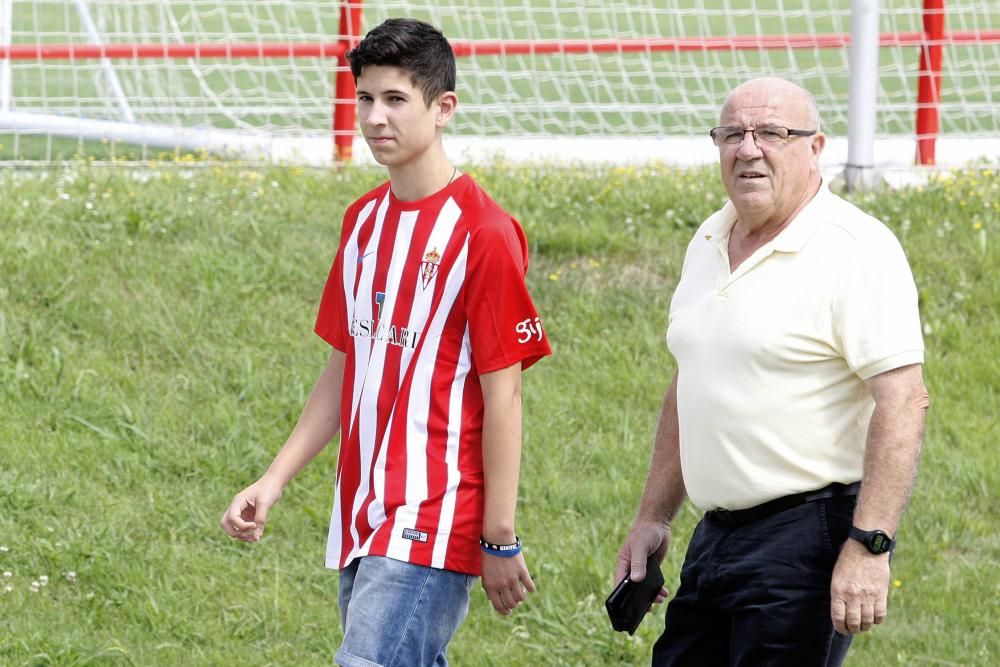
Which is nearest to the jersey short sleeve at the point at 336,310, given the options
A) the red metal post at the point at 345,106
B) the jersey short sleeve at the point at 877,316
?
the jersey short sleeve at the point at 877,316

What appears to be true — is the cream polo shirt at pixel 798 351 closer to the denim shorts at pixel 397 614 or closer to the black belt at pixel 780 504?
the black belt at pixel 780 504

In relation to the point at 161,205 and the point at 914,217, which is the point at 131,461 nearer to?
the point at 161,205

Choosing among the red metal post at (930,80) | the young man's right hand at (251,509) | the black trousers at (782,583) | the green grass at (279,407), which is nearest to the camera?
the black trousers at (782,583)

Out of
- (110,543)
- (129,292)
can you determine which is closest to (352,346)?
(110,543)

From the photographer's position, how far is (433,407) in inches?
128

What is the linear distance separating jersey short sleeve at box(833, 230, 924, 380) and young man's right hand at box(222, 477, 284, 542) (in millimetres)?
1303

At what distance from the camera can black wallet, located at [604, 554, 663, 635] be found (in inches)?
142

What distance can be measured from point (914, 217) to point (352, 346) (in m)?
4.45

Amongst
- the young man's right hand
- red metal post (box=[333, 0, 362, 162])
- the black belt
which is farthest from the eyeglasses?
red metal post (box=[333, 0, 362, 162])

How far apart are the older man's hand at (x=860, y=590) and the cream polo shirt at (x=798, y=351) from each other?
0.21 meters

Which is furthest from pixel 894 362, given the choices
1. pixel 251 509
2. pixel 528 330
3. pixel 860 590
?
pixel 251 509

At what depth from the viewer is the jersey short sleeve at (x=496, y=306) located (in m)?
3.20

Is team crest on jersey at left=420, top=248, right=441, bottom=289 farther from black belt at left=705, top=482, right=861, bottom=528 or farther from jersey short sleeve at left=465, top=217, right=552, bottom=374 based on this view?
black belt at left=705, top=482, right=861, bottom=528

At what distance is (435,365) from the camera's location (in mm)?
3240
